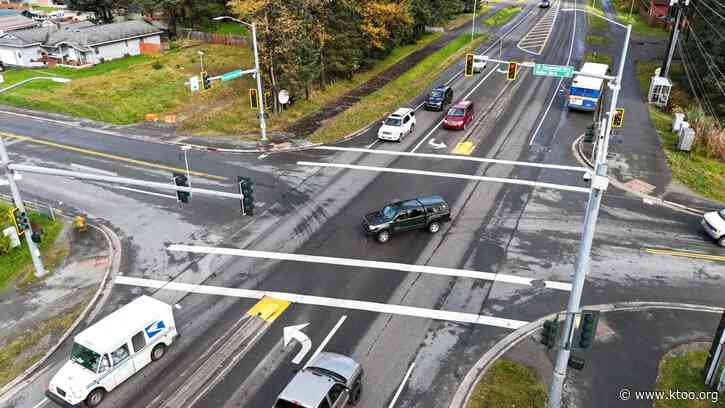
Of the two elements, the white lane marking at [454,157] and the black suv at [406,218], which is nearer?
the black suv at [406,218]

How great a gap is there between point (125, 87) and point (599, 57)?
54247 millimetres

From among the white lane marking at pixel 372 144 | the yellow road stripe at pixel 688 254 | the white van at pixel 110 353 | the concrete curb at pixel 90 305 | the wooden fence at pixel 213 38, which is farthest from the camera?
the wooden fence at pixel 213 38

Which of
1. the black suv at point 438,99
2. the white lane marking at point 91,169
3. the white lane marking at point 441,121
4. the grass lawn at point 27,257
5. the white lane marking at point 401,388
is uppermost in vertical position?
the black suv at point 438,99

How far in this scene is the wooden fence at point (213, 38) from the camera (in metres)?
72.4

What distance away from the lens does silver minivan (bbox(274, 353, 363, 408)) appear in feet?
51.9

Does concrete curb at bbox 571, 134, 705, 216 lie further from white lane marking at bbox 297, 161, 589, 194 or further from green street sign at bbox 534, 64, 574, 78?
green street sign at bbox 534, 64, 574, 78

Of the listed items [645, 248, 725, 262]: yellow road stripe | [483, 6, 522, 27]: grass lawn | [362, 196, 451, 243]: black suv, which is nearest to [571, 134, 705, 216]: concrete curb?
[645, 248, 725, 262]: yellow road stripe

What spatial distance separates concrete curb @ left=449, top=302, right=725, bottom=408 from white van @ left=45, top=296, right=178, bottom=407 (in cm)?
1099

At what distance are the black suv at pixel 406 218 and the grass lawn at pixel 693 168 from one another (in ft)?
57.6

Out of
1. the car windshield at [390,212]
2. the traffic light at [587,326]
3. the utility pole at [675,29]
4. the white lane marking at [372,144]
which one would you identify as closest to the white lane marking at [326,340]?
the car windshield at [390,212]

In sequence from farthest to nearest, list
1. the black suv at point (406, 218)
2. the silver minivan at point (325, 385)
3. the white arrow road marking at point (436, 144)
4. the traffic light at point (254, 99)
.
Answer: the white arrow road marking at point (436, 144) < the traffic light at point (254, 99) < the black suv at point (406, 218) < the silver minivan at point (325, 385)

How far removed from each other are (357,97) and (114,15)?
57283 mm

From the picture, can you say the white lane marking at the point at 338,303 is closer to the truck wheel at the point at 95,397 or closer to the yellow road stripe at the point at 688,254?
the truck wheel at the point at 95,397

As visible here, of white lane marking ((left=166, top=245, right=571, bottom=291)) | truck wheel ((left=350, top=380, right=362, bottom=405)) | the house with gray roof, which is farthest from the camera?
the house with gray roof
